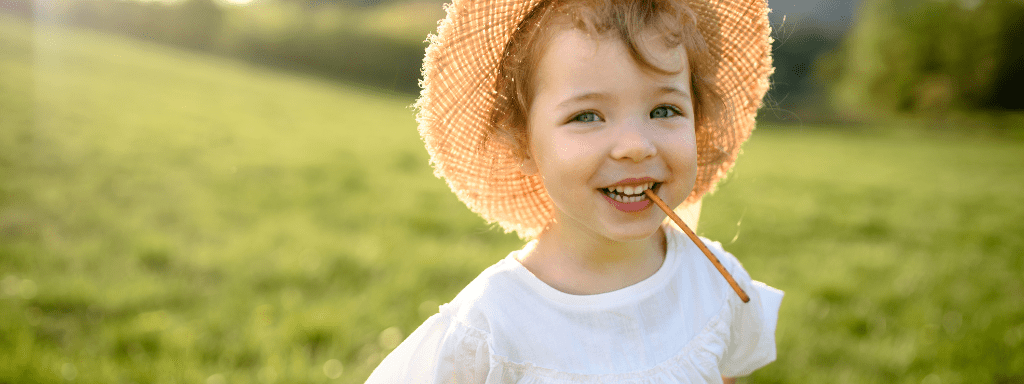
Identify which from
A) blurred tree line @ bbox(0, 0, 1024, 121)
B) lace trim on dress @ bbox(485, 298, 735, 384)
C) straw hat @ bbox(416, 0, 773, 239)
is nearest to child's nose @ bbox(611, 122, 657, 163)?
straw hat @ bbox(416, 0, 773, 239)

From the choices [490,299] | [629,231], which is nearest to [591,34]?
[629,231]

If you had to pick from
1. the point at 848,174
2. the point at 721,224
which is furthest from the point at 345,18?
the point at 721,224

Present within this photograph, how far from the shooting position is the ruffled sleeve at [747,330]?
173cm

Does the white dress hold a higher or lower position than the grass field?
higher

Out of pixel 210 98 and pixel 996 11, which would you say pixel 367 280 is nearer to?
pixel 210 98

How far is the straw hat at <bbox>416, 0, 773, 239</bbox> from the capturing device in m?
1.46

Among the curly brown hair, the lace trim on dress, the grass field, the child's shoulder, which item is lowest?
the grass field

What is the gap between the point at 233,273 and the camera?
12.1ft

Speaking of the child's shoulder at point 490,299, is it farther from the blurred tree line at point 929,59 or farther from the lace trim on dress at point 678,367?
the blurred tree line at point 929,59

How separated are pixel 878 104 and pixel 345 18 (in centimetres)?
2008

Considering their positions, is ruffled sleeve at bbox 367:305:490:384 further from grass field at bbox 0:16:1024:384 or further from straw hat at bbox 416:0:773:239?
grass field at bbox 0:16:1024:384

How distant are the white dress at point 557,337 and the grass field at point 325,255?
0.63 meters

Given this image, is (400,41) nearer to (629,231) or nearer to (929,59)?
(929,59)

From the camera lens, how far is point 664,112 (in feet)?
4.61
